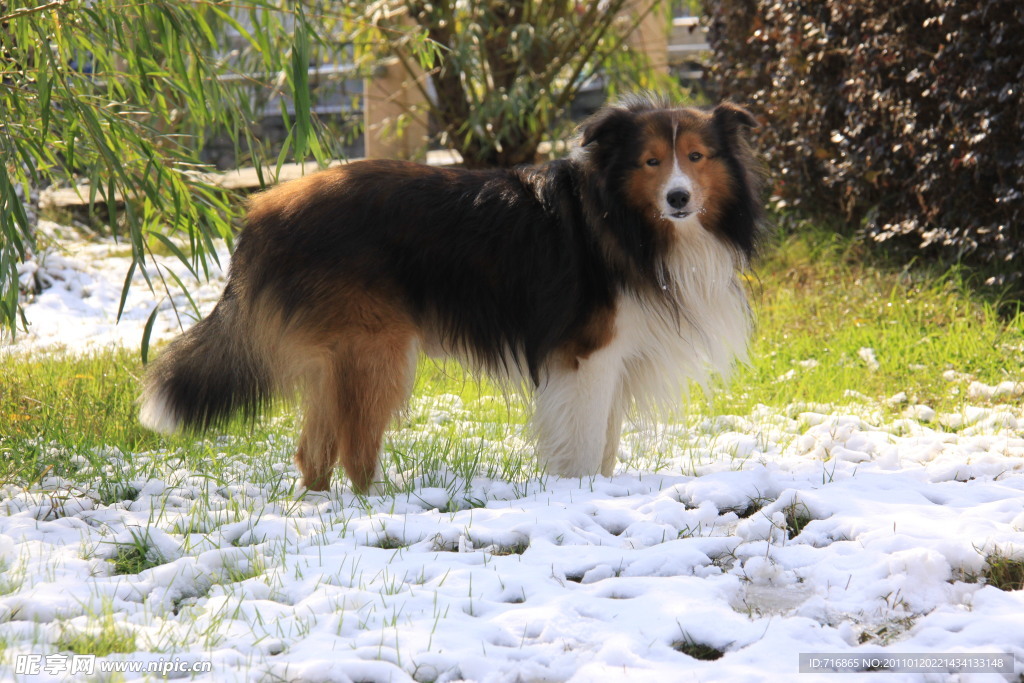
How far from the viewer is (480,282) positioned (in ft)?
12.7

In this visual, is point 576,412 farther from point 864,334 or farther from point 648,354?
point 864,334

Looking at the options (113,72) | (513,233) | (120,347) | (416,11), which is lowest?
(120,347)

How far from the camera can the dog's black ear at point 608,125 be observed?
379 centimetres

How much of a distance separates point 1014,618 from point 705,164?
6.21ft

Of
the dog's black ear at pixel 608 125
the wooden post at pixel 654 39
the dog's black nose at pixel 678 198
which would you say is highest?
the wooden post at pixel 654 39

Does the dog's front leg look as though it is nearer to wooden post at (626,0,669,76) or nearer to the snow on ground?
the snow on ground

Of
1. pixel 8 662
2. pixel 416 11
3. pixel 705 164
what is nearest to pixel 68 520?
pixel 8 662

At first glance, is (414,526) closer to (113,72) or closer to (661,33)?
(113,72)

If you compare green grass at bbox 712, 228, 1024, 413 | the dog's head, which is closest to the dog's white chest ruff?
the dog's head

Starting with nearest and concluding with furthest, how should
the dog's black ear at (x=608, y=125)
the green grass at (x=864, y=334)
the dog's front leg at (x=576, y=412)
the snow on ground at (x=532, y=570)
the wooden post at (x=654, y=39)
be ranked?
the snow on ground at (x=532, y=570) < the dog's black ear at (x=608, y=125) < the dog's front leg at (x=576, y=412) < the green grass at (x=864, y=334) < the wooden post at (x=654, y=39)

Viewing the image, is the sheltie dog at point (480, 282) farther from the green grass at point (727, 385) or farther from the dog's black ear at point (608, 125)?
the green grass at point (727, 385)

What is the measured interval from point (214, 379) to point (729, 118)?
214 cm

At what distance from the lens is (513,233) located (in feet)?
12.7

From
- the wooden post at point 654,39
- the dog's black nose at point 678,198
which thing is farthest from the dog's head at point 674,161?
the wooden post at point 654,39
